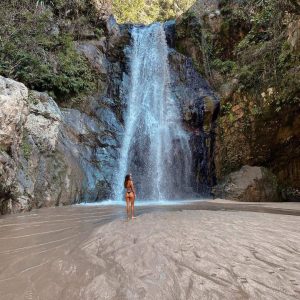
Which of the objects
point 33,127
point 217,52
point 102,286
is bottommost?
point 102,286

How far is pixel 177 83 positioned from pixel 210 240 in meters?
15.5

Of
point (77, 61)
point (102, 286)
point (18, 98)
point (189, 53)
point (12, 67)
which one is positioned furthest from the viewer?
point (189, 53)

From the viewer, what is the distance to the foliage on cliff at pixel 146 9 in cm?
3159

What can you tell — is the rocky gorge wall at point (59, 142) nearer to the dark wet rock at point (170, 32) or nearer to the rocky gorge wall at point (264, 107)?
the dark wet rock at point (170, 32)

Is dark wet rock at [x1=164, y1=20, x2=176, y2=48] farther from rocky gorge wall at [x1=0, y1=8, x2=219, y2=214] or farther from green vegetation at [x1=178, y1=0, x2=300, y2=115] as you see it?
green vegetation at [x1=178, y1=0, x2=300, y2=115]

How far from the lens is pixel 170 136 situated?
16891 millimetres

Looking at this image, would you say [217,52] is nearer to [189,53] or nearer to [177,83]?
[189,53]

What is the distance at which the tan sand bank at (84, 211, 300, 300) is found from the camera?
3197 mm

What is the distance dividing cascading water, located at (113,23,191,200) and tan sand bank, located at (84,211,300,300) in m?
9.51

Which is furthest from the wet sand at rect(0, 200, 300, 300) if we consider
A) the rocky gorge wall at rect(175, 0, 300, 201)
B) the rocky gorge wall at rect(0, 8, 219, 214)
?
the rocky gorge wall at rect(175, 0, 300, 201)

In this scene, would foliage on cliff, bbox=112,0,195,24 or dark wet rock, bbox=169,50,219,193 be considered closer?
dark wet rock, bbox=169,50,219,193

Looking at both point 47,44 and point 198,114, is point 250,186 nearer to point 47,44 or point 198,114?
point 198,114

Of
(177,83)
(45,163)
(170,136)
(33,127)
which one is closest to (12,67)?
(33,127)

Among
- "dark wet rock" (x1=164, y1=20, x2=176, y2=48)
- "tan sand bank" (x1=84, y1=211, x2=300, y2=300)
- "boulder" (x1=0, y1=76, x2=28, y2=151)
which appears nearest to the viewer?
"tan sand bank" (x1=84, y1=211, x2=300, y2=300)
